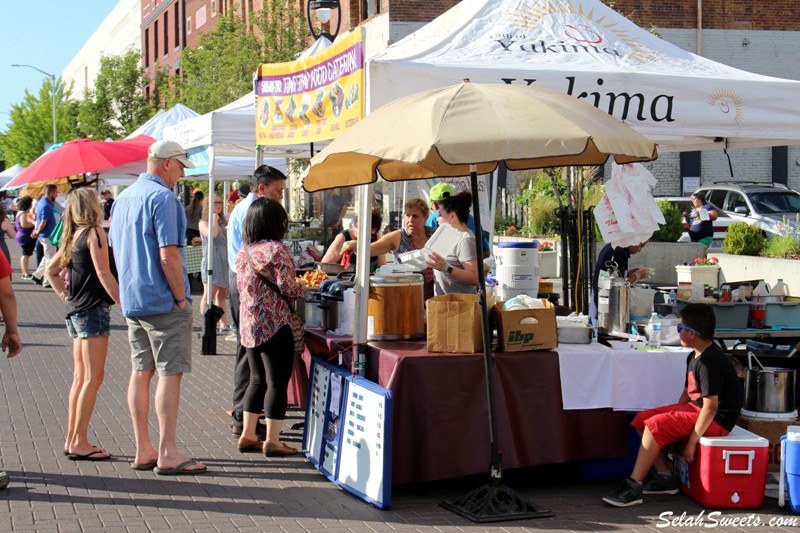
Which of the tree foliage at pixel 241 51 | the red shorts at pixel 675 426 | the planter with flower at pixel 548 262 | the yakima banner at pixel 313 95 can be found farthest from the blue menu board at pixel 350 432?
the tree foliage at pixel 241 51

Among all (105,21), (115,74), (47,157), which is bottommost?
(47,157)

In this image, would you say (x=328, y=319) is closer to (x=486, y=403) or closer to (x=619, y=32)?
(x=486, y=403)

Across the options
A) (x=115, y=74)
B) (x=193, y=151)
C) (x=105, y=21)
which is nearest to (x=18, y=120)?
(x=105, y=21)

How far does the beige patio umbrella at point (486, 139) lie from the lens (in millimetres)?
5086

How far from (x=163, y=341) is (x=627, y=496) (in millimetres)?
3020

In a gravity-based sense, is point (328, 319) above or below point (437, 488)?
above

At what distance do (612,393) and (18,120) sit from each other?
245 feet

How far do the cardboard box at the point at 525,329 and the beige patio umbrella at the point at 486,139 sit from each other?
0.23m

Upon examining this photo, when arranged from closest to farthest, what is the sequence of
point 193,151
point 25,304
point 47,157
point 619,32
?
point 619,32
point 47,157
point 193,151
point 25,304

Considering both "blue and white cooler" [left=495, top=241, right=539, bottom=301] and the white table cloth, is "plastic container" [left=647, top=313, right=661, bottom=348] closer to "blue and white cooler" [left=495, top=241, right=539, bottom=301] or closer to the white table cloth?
the white table cloth

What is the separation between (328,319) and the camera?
693 centimetres

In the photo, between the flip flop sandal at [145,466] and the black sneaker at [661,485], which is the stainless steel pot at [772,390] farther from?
the flip flop sandal at [145,466]

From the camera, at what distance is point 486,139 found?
5.09 meters

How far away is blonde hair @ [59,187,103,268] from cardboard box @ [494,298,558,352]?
2.89 metres
